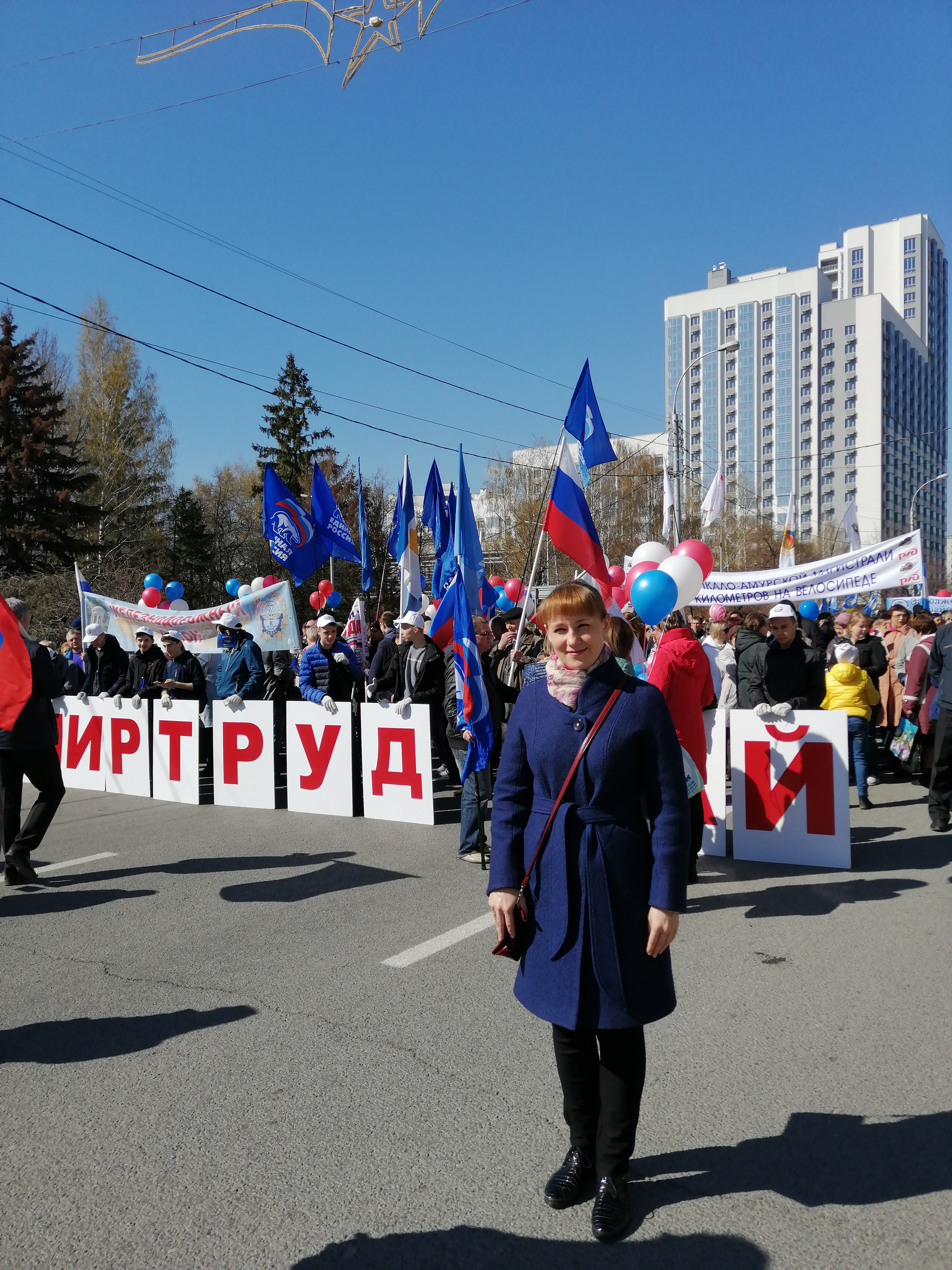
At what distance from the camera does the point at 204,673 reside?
1069 centimetres

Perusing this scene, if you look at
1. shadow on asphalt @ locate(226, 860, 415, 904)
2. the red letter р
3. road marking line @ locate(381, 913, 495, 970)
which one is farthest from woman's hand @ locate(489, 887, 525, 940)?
the red letter р

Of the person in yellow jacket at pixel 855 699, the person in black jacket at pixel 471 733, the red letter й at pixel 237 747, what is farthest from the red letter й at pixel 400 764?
the person in yellow jacket at pixel 855 699

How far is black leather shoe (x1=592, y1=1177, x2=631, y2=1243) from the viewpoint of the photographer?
9.12ft

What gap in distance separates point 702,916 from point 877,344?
13016 cm

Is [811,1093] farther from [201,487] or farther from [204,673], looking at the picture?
[201,487]

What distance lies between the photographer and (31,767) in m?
6.93

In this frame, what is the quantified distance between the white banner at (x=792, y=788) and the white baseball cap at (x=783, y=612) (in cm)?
91

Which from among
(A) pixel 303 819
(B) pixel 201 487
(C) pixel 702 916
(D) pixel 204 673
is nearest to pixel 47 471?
(B) pixel 201 487

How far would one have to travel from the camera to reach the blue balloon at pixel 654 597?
7.44 m

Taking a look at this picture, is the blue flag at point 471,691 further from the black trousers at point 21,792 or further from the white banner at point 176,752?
the white banner at point 176,752

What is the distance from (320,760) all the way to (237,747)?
1091mm

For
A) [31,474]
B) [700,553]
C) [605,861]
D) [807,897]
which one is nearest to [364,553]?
[700,553]

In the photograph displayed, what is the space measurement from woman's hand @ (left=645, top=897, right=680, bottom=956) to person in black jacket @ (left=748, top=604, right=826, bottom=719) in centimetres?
527

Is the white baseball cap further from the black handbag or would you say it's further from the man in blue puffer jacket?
the black handbag
